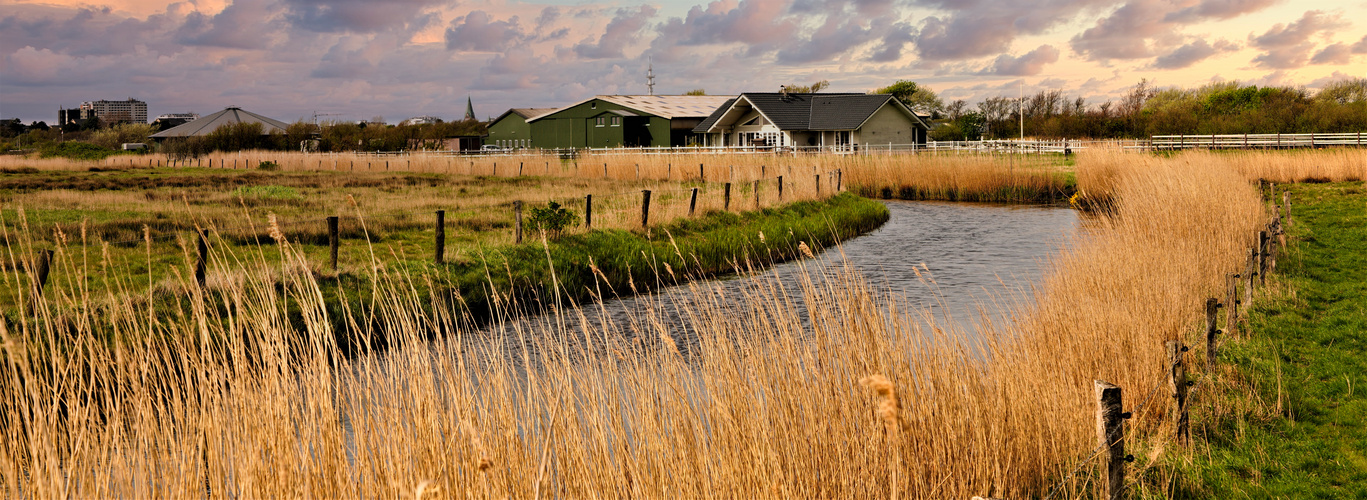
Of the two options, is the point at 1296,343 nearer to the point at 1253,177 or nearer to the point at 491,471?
the point at 491,471

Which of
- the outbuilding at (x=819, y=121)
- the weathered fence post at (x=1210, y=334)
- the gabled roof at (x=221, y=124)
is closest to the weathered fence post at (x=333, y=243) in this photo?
the weathered fence post at (x=1210, y=334)

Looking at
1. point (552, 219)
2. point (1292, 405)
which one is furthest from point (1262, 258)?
point (552, 219)

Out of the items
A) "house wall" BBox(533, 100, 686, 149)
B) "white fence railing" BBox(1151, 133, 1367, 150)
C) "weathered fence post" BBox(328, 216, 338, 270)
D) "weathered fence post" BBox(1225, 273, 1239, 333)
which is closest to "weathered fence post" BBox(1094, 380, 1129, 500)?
"weathered fence post" BBox(1225, 273, 1239, 333)

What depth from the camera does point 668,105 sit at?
64.6 meters

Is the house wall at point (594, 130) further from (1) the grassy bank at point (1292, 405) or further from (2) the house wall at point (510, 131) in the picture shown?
(1) the grassy bank at point (1292, 405)

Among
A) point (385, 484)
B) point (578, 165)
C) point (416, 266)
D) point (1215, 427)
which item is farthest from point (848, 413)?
point (578, 165)

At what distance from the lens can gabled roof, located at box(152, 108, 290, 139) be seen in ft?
218

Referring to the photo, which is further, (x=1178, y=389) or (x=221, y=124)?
(x=221, y=124)

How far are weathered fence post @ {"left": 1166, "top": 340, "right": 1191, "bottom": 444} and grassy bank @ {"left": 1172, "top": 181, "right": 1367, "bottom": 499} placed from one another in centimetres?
14

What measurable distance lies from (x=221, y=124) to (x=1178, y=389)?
7420cm

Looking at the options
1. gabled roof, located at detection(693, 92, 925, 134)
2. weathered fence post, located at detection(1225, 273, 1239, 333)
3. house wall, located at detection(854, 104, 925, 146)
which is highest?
gabled roof, located at detection(693, 92, 925, 134)

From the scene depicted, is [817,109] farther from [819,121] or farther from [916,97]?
[916,97]

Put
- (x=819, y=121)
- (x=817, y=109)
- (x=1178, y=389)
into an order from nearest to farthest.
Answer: (x=1178, y=389) → (x=819, y=121) → (x=817, y=109)

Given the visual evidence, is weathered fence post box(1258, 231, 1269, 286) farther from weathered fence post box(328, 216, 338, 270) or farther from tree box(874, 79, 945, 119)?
tree box(874, 79, 945, 119)
